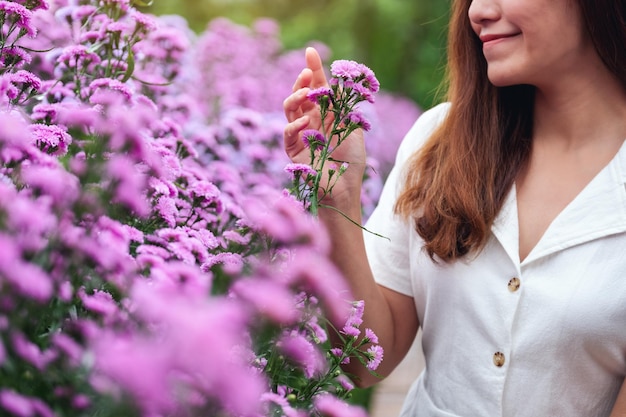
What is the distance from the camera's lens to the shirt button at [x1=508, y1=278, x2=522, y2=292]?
5.19 ft

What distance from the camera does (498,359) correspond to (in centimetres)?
159

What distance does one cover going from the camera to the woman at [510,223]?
151 centimetres

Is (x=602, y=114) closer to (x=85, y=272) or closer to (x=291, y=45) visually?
(x=85, y=272)

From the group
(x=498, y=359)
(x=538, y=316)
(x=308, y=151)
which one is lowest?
(x=498, y=359)

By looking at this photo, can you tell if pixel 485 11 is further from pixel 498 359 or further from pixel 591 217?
pixel 498 359

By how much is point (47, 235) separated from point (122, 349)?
0.89 feet

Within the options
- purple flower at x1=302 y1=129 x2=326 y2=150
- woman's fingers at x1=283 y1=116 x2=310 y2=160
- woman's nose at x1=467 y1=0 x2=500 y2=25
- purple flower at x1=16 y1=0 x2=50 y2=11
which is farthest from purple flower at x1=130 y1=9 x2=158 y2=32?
woman's nose at x1=467 y1=0 x2=500 y2=25

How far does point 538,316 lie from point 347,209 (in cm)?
43

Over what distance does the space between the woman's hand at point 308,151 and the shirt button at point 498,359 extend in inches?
17.2

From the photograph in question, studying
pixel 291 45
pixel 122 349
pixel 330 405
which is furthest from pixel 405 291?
pixel 291 45

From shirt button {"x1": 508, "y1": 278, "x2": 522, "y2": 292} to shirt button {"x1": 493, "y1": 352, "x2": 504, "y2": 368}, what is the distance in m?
0.13

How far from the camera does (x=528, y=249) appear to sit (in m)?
1.63

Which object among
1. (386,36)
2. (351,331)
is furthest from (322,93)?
(386,36)

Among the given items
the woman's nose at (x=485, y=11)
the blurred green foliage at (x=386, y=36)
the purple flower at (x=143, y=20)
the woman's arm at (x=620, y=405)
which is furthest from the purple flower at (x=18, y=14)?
the blurred green foliage at (x=386, y=36)
